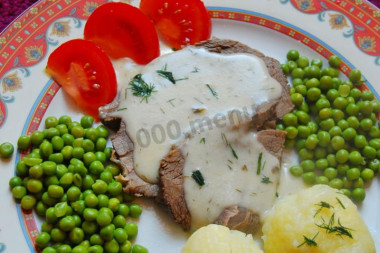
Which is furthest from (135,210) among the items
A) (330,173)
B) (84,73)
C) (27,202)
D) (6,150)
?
(330,173)

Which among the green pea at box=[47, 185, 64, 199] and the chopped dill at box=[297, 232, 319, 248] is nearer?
the chopped dill at box=[297, 232, 319, 248]

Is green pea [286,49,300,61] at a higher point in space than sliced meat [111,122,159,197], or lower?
higher

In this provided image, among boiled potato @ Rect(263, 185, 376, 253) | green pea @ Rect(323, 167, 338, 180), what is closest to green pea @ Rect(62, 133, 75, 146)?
boiled potato @ Rect(263, 185, 376, 253)

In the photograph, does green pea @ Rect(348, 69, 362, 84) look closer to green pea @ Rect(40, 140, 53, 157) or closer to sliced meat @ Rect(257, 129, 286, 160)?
sliced meat @ Rect(257, 129, 286, 160)

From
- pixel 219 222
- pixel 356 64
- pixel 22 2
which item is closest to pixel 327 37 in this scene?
pixel 356 64

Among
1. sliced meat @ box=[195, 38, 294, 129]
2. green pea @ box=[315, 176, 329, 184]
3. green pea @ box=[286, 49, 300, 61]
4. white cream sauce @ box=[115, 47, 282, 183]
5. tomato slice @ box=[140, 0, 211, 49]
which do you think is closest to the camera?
white cream sauce @ box=[115, 47, 282, 183]

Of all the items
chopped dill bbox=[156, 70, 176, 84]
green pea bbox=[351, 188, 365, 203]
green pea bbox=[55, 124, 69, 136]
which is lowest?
green pea bbox=[351, 188, 365, 203]

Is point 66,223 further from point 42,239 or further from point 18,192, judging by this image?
point 18,192

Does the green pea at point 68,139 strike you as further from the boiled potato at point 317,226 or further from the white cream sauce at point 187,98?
the boiled potato at point 317,226
